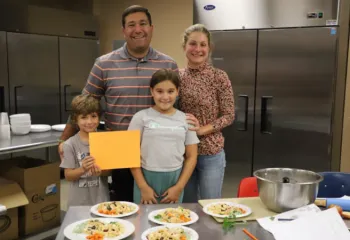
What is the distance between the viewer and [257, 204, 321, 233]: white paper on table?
1424 mm

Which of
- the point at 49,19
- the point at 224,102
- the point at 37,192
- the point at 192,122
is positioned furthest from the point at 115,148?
the point at 49,19

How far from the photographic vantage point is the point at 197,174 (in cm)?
230

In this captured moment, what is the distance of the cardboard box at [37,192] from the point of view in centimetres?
273

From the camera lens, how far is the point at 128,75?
2105 millimetres

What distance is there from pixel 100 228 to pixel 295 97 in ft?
8.31

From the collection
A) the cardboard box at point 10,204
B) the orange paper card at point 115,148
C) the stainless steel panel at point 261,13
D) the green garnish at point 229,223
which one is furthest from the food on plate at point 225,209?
the stainless steel panel at point 261,13

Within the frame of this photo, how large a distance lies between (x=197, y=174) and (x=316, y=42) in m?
1.80

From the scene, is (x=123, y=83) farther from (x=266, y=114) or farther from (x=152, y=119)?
(x=266, y=114)

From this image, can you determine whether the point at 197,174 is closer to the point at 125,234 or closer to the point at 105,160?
the point at 105,160

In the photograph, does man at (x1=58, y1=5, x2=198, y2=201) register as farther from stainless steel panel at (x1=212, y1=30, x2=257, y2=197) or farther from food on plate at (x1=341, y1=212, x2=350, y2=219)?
stainless steel panel at (x1=212, y1=30, x2=257, y2=197)

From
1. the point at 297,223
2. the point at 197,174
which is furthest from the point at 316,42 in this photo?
the point at 297,223

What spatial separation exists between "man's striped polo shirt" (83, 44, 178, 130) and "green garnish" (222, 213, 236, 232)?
0.88 meters

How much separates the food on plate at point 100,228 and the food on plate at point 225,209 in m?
0.40

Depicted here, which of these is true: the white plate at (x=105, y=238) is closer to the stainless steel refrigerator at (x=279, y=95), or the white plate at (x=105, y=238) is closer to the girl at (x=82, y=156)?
the girl at (x=82, y=156)
